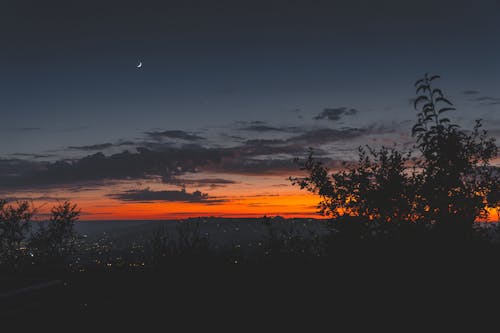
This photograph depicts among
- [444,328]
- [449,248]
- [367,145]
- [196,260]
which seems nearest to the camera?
[444,328]

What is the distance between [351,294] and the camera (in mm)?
7844

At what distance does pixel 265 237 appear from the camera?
35.1 feet

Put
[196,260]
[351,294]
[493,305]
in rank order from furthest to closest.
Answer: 1. [196,260]
2. [351,294]
3. [493,305]

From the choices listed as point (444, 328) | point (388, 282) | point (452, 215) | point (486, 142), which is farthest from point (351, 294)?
point (486, 142)

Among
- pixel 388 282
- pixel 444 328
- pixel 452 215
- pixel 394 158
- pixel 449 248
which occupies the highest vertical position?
pixel 394 158

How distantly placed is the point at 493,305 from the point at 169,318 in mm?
5371

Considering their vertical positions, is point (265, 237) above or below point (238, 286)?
above

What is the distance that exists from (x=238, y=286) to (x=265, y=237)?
2.25m

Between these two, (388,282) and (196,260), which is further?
(196,260)

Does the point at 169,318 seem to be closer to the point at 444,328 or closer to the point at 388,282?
the point at 388,282

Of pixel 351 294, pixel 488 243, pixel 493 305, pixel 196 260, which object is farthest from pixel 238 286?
pixel 488 243

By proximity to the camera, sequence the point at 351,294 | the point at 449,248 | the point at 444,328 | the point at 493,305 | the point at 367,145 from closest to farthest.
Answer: the point at 444,328
the point at 493,305
the point at 351,294
the point at 449,248
the point at 367,145

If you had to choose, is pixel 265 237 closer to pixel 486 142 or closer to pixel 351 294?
pixel 351 294

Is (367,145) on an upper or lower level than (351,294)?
upper
